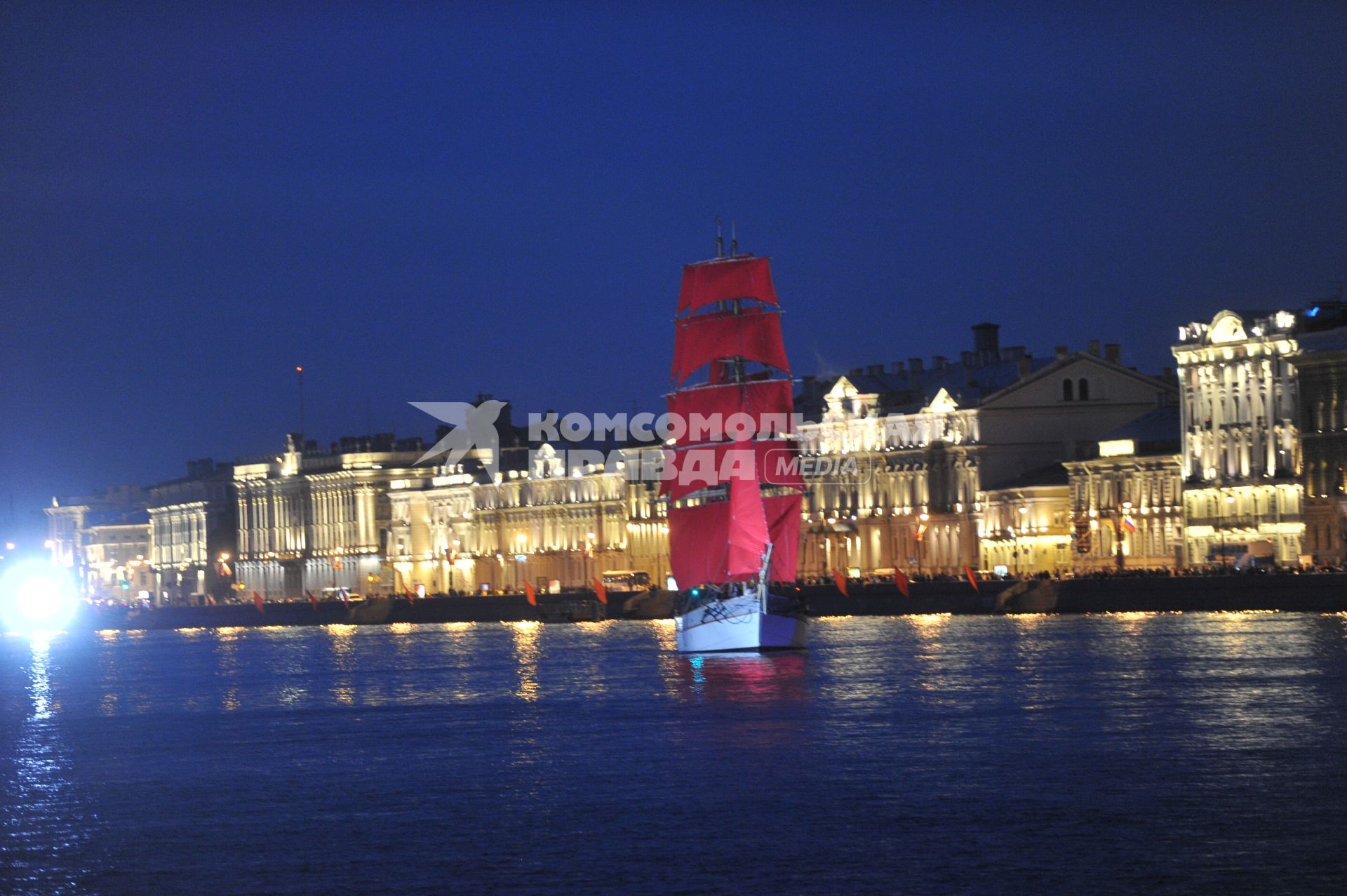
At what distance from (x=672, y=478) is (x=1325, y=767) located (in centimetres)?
3985

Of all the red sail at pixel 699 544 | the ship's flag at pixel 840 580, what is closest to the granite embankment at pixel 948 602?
the ship's flag at pixel 840 580

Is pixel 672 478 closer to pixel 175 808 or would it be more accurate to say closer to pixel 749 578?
pixel 749 578

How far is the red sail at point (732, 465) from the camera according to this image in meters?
64.8

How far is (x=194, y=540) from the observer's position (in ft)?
570

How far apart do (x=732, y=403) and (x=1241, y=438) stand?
82.2ft

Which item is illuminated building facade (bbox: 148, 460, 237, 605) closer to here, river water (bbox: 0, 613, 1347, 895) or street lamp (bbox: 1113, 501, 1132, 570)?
street lamp (bbox: 1113, 501, 1132, 570)

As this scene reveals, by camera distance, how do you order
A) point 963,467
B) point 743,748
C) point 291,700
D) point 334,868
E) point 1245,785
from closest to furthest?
point 334,868 → point 1245,785 → point 743,748 → point 291,700 → point 963,467

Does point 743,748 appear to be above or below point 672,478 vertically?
below

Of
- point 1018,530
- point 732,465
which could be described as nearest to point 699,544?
point 732,465

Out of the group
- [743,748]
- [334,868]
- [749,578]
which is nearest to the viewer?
[334,868]

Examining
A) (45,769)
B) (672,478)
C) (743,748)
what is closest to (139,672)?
(672,478)

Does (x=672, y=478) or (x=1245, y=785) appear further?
(x=672, y=478)

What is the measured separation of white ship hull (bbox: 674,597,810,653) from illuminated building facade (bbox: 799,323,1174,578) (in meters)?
35.9

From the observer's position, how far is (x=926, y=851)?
24.9 meters
